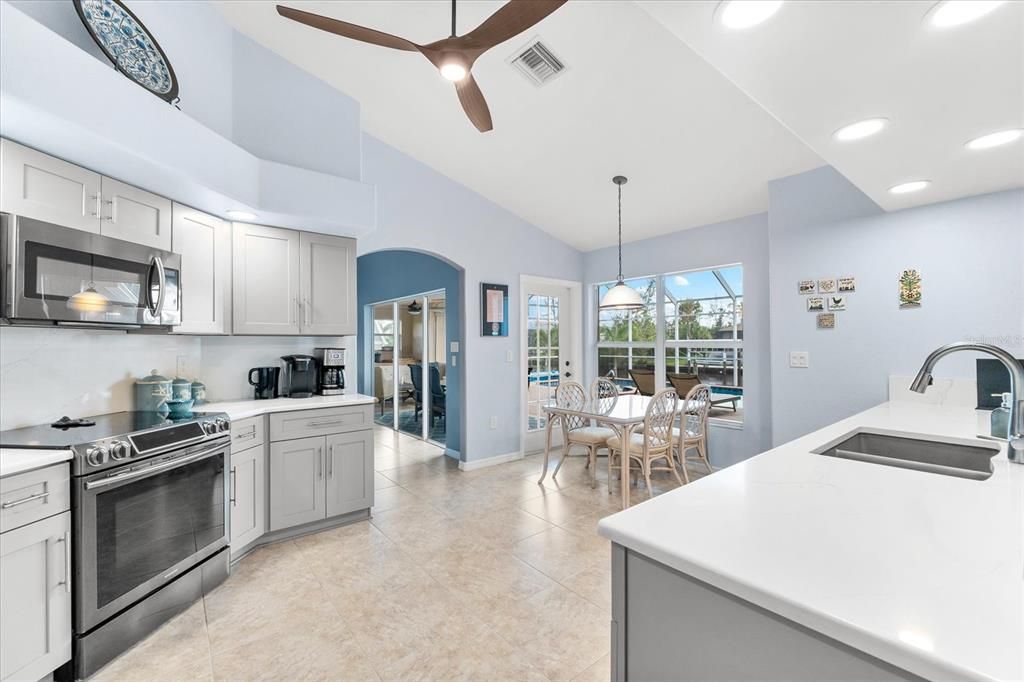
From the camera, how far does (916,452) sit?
180 centimetres

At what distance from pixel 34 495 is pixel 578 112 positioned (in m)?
3.45

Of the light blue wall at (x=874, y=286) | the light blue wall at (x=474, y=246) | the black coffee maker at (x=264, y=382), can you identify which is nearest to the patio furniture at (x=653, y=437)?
the light blue wall at (x=874, y=286)

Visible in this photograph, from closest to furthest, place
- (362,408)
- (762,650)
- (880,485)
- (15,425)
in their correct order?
(762,650) → (880,485) → (15,425) → (362,408)

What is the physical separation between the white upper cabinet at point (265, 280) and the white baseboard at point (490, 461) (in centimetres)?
211

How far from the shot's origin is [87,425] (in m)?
2.08

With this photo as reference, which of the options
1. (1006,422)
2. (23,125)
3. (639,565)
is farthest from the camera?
(23,125)

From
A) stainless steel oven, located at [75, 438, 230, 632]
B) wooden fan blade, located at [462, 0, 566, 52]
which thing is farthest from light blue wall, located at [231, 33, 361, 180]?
stainless steel oven, located at [75, 438, 230, 632]

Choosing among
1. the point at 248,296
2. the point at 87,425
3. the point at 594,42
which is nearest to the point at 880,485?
the point at 594,42

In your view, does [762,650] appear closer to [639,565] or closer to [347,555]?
[639,565]

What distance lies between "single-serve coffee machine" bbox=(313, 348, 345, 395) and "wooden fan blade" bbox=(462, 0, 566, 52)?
Answer: 7.84 ft

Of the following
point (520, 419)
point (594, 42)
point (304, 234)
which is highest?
point (594, 42)

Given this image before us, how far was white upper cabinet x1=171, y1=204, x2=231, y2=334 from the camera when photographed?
101 inches

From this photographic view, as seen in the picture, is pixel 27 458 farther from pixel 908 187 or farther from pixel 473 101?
pixel 908 187

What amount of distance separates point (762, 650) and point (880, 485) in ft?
2.33
